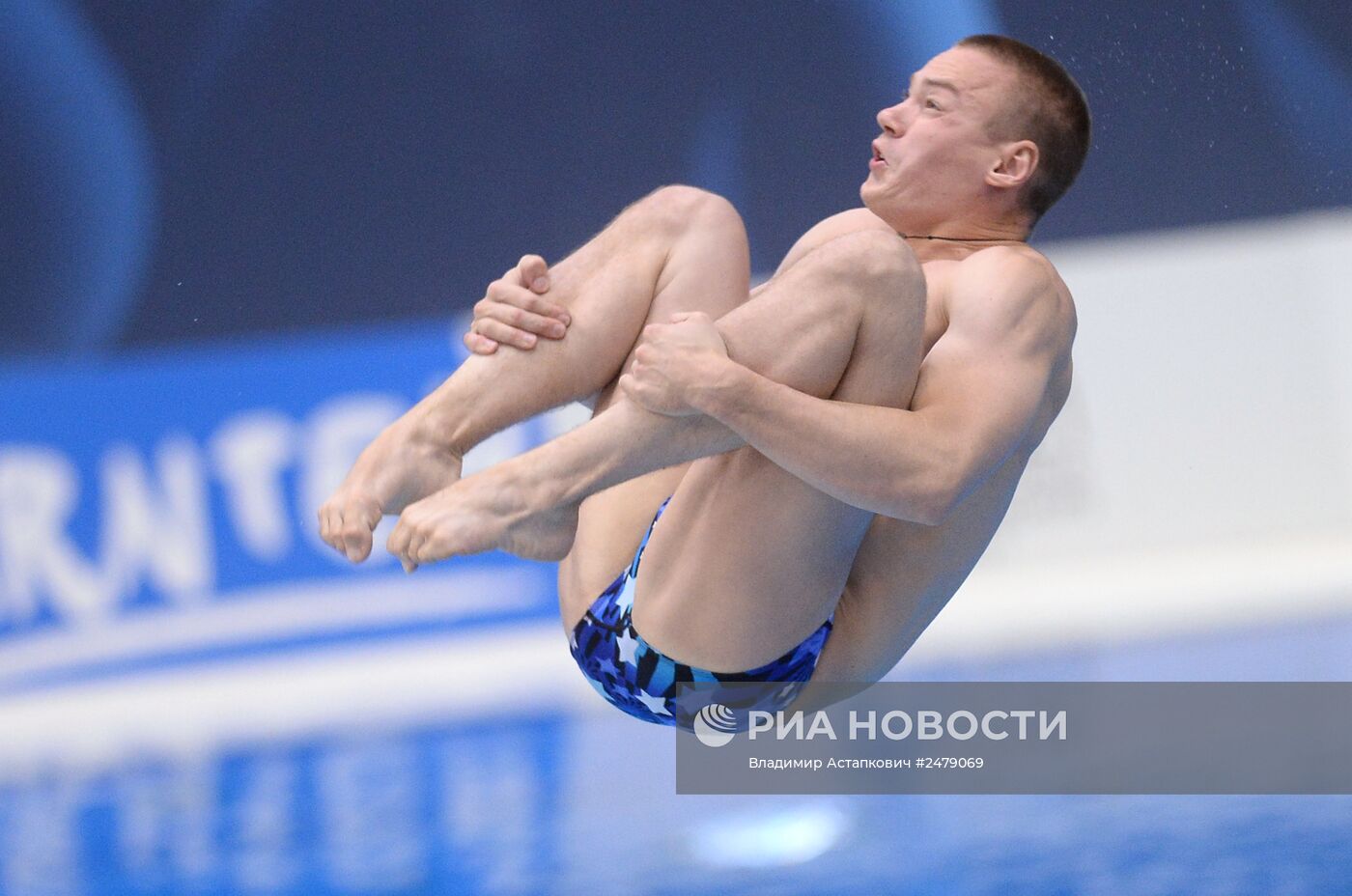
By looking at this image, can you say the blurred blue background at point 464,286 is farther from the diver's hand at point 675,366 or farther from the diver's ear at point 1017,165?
the diver's hand at point 675,366

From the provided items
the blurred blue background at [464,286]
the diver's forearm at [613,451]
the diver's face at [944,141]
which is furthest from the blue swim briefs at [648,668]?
the blurred blue background at [464,286]

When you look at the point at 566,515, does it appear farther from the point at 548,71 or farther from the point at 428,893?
the point at 548,71

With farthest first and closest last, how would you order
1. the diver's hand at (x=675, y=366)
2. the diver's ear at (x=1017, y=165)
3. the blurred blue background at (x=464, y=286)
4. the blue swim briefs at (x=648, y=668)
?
the blurred blue background at (x=464, y=286)
the diver's ear at (x=1017, y=165)
the blue swim briefs at (x=648, y=668)
the diver's hand at (x=675, y=366)

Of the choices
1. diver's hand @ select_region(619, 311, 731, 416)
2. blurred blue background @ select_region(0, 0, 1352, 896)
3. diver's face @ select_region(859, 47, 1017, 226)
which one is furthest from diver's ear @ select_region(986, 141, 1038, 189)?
blurred blue background @ select_region(0, 0, 1352, 896)

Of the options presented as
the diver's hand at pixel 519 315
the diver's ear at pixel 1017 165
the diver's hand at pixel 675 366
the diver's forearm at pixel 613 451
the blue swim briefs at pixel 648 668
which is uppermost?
the diver's ear at pixel 1017 165

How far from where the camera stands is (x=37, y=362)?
5.06 metres

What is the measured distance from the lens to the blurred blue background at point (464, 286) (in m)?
4.87

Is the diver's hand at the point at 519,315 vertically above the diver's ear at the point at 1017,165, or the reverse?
the diver's ear at the point at 1017,165

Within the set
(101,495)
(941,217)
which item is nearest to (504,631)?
(101,495)

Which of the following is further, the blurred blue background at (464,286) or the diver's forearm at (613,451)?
the blurred blue background at (464,286)

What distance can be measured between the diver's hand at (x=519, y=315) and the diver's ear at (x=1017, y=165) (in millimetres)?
639

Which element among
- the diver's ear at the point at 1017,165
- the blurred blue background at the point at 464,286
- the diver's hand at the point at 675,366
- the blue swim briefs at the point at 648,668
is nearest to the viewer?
the diver's hand at the point at 675,366

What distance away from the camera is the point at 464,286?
5117 mm

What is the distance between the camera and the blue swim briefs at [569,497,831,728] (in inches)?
81.7
